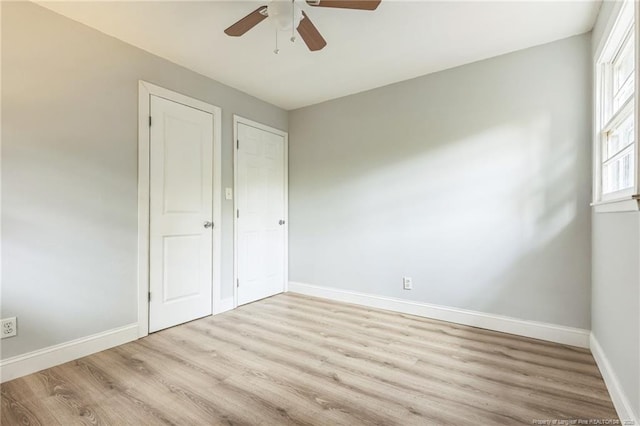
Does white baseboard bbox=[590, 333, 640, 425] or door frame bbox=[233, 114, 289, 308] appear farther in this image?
door frame bbox=[233, 114, 289, 308]

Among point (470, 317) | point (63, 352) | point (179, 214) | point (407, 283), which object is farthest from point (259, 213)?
point (470, 317)

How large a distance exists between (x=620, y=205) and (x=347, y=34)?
209cm

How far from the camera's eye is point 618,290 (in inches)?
65.6

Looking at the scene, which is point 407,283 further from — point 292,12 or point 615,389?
point 292,12

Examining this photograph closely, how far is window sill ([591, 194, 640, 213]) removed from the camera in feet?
4.50

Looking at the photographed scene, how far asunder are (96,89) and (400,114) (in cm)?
275

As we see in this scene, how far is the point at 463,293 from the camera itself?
290 centimetres

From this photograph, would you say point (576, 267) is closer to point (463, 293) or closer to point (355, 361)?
point (463, 293)

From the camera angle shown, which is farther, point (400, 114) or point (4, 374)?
point (400, 114)

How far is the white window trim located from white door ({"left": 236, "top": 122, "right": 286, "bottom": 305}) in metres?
3.14

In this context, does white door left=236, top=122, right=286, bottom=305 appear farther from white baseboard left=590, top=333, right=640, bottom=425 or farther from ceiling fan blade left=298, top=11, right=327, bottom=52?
white baseboard left=590, top=333, right=640, bottom=425

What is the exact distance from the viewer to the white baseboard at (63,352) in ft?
6.34

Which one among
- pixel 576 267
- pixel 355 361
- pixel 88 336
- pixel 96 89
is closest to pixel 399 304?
pixel 355 361

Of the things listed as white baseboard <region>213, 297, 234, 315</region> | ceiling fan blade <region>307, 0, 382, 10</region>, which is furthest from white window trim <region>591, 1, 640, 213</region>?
white baseboard <region>213, 297, 234, 315</region>
